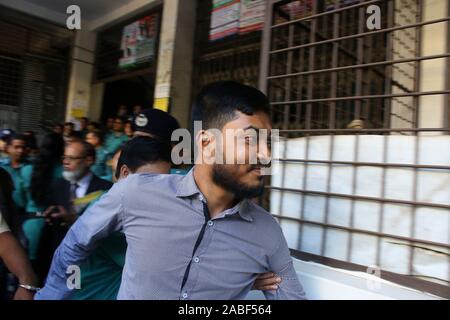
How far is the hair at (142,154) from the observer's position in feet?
5.78

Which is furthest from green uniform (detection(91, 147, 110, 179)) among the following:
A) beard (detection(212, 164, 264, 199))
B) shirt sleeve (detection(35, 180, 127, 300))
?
beard (detection(212, 164, 264, 199))

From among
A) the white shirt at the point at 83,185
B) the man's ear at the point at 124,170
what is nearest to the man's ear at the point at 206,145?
the man's ear at the point at 124,170

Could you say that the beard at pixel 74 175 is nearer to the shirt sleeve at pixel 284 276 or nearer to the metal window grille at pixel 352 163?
the metal window grille at pixel 352 163

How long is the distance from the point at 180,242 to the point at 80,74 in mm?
6195

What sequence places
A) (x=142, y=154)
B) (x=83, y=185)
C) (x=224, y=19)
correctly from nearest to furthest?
(x=142, y=154) < (x=83, y=185) < (x=224, y=19)

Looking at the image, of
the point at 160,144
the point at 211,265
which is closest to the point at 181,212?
the point at 211,265

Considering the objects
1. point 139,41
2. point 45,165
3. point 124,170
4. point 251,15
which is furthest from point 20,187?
point 139,41

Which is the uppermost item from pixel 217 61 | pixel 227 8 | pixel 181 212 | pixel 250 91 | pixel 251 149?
pixel 227 8

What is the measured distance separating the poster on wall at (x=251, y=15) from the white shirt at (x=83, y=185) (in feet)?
8.76

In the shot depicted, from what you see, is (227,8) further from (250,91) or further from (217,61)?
(250,91)

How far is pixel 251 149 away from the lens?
123 cm

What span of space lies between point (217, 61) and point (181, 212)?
12.2 feet

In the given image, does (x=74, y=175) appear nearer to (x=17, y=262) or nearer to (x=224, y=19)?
(x=17, y=262)

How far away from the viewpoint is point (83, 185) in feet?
7.75
